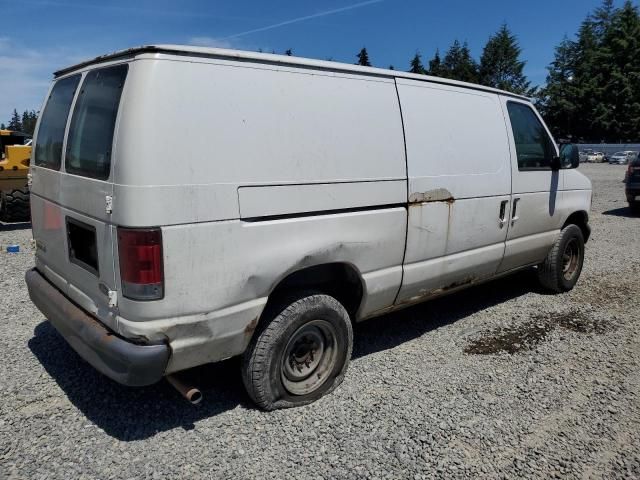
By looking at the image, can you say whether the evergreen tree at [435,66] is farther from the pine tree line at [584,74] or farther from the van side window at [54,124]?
the van side window at [54,124]

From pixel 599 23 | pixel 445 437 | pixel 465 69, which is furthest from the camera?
pixel 599 23

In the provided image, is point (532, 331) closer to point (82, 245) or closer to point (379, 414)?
point (379, 414)

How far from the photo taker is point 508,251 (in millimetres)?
4773

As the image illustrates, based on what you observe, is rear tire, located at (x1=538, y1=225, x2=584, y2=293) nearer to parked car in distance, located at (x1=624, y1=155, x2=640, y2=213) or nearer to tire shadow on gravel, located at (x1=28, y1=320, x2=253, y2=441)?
tire shadow on gravel, located at (x1=28, y1=320, x2=253, y2=441)

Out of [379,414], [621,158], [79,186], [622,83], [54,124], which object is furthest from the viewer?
[622,83]

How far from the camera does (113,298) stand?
2.69 metres

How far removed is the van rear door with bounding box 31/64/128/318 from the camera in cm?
270

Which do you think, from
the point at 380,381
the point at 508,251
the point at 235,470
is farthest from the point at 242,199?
the point at 508,251

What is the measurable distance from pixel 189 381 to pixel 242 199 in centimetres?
159

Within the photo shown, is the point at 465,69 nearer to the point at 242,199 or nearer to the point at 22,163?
the point at 22,163

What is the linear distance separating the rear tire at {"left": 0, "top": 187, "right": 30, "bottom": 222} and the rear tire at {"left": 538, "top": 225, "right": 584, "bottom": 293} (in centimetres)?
909

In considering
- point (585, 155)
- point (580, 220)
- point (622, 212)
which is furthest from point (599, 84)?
point (580, 220)

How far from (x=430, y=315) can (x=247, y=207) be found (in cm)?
288

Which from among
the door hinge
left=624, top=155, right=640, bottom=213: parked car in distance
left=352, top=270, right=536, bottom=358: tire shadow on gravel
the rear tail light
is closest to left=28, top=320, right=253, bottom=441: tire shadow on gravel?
the door hinge
